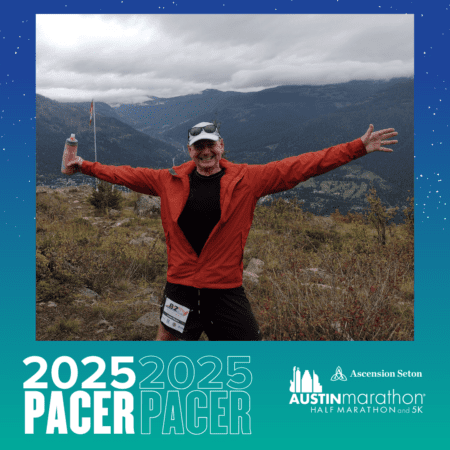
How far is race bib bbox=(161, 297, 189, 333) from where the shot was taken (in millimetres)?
3059

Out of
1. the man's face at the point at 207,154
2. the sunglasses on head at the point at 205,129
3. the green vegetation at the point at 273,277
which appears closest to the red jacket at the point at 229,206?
the man's face at the point at 207,154

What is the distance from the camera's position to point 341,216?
12.8 metres

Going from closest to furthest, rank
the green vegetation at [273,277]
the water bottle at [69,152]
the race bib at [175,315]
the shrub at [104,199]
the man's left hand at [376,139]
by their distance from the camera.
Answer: the man's left hand at [376,139], the race bib at [175,315], the water bottle at [69,152], the green vegetation at [273,277], the shrub at [104,199]

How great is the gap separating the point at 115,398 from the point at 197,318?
0.97 metres

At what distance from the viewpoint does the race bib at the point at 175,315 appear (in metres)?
3.06

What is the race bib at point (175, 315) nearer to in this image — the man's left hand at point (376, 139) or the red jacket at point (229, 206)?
the red jacket at point (229, 206)

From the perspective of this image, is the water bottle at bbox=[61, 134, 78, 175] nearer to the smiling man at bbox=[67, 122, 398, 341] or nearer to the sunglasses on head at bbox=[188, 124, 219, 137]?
the smiling man at bbox=[67, 122, 398, 341]

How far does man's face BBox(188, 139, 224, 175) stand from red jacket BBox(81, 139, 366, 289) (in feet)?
0.38

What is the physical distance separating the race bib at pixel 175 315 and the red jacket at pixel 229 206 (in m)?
0.21

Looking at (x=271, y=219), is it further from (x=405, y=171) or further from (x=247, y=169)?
(x=405, y=171)

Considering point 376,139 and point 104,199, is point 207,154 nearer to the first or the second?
point 376,139

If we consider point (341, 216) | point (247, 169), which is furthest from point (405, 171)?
point (247, 169)

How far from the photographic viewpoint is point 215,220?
2.94 meters

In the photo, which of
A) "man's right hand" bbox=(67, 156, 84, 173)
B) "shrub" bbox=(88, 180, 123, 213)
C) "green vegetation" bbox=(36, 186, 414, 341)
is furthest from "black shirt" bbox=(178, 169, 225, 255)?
"shrub" bbox=(88, 180, 123, 213)
